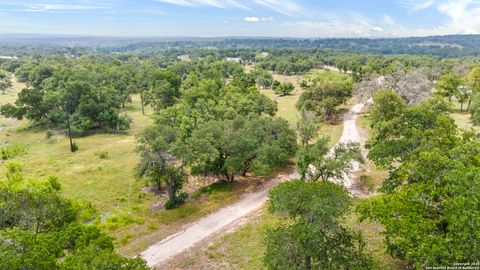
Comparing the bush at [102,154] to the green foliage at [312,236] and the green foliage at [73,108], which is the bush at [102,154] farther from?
the green foliage at [312,236]

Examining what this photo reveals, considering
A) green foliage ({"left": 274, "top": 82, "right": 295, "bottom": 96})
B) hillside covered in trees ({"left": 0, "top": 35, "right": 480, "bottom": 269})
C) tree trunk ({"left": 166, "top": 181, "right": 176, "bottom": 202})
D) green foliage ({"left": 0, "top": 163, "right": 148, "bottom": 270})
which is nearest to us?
green foliage ({"left": 0, "top": 163, "right": 148, "bottom": 270})

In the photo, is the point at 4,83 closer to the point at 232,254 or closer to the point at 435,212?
the point at 232,254

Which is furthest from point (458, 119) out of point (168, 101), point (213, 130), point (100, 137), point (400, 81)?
point (100, 137)

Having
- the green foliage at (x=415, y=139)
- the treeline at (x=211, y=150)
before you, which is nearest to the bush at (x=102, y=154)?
the treeline at (x=211, y=150)

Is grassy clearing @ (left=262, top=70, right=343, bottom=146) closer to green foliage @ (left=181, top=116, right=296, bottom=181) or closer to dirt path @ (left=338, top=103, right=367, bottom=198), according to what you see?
dirt path @ (left=338, top=103, right=367, bottom=198)

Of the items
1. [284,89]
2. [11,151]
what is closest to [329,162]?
[11,151]

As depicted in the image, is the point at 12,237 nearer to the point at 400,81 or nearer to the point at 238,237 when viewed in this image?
the point at 238,237

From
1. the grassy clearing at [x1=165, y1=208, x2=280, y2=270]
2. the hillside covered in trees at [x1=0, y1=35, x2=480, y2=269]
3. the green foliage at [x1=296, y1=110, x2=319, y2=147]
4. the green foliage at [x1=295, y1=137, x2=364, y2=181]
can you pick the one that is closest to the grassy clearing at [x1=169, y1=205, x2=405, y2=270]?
the grassy clearing at [x1=165, y1=208, x2=280, y2=270]

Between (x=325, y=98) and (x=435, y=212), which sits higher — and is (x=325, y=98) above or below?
below
